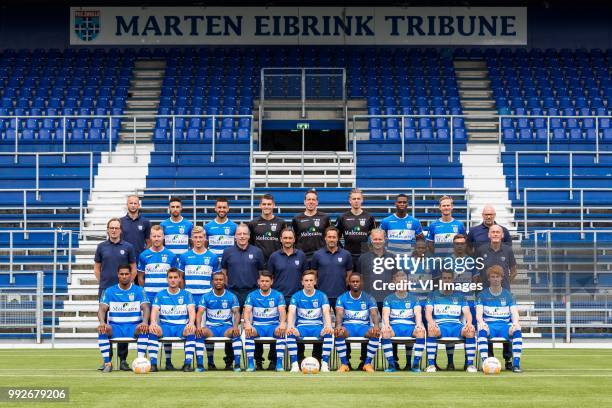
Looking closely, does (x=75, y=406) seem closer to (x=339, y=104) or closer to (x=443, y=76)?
(x=339, y=104)

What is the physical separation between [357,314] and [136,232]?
3.57 metres

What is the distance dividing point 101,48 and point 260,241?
751 inches

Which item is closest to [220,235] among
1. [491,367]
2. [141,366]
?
[141,366]

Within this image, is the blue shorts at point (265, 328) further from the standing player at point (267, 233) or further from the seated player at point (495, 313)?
the seated player at point (495, 313)

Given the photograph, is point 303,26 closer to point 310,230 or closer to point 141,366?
point 310,230

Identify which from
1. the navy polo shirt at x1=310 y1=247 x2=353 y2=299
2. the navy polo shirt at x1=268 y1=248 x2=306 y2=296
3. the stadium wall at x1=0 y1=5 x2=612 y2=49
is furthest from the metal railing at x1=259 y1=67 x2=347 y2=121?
the navy polo shirt at x1=310 y1=247 x2=353 y2=299

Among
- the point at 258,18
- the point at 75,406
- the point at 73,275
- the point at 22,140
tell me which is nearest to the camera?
the point at 75,406

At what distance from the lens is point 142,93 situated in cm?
3119

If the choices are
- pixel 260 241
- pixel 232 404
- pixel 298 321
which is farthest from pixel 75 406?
pixel 260 241

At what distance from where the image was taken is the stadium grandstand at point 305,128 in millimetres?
22047

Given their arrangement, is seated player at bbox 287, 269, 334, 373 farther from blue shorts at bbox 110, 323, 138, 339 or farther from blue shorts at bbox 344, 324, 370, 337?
blue shorts at bbox 110, 323, 138, 339

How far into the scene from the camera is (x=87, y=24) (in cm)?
3403

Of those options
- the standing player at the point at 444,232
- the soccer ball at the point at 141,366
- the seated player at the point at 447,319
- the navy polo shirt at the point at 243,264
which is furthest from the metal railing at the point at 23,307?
the seated player at the point at 447,319

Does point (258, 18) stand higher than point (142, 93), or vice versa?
point (258, 18)
